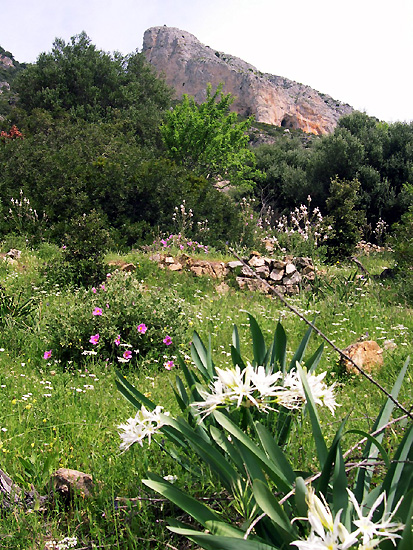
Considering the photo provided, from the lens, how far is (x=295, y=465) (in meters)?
1.77

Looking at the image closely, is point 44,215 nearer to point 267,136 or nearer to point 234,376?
point 234,376

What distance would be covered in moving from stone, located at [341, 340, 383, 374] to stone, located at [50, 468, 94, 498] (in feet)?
8.35

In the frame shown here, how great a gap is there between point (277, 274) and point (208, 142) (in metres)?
14.5

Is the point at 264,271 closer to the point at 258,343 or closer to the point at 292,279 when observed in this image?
the point at 292,279

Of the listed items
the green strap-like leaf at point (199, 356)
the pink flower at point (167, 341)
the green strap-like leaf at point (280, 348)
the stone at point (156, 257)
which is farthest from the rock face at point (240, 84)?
the green strap-like leaf at point (280, 348)

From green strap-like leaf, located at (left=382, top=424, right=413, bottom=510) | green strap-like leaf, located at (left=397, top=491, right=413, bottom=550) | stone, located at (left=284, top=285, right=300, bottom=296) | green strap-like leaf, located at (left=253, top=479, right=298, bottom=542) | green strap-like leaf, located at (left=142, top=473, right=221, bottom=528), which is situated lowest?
stone, located at (left=284, top=285, right=300, bottom=296)

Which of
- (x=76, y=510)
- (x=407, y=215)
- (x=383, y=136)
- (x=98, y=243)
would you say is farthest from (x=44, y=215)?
Answer: (x=383, y=136)

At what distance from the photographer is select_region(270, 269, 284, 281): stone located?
7992 millimetres

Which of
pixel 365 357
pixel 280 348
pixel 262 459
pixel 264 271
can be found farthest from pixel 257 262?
pixel 262 459

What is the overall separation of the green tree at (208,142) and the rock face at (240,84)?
1361 inches

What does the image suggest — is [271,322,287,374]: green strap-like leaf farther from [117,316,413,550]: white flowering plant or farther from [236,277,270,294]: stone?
[236,277,270,294]: stone

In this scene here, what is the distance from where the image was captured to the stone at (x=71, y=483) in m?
1.87

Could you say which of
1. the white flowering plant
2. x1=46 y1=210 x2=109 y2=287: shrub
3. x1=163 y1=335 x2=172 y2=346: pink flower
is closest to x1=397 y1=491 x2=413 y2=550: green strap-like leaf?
the white flowering plant

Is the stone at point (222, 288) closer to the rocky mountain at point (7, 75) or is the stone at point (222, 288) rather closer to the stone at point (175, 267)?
the stone at point (175, 267)
